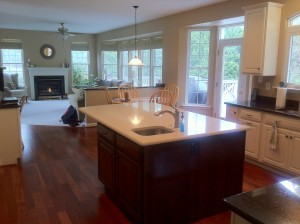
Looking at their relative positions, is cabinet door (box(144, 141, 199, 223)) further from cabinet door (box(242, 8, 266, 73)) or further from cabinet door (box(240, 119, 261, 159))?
cabinet door (box(242, 8, 266, 73))

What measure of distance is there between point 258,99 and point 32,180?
3683 mm

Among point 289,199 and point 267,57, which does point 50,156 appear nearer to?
point 267,57

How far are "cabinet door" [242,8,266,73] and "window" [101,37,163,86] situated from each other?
427 centimetres

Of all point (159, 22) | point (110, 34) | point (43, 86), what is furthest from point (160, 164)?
point (43, 86)

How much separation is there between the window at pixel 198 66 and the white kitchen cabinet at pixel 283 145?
2.70 m

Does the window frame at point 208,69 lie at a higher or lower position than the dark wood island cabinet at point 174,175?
higher

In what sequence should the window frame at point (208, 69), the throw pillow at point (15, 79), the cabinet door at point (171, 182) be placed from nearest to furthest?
the cabinet door at point (171, 182), the window frame at point (208, 69), the throw pillow at point (15, 79)

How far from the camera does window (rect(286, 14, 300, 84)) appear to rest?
393cm

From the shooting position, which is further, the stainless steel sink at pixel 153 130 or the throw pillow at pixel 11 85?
the throw pillow at pixel 11 85

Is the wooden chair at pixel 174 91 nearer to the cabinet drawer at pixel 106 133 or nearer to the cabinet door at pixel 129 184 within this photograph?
the cabinet drawer at pixel 106 133

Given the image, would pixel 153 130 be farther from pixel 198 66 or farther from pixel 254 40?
pixel 198 66

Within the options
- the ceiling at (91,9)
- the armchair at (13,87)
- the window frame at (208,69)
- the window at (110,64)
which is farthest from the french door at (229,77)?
the armchair at (13,87)

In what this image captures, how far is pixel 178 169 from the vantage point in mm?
2393

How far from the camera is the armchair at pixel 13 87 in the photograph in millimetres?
9777
